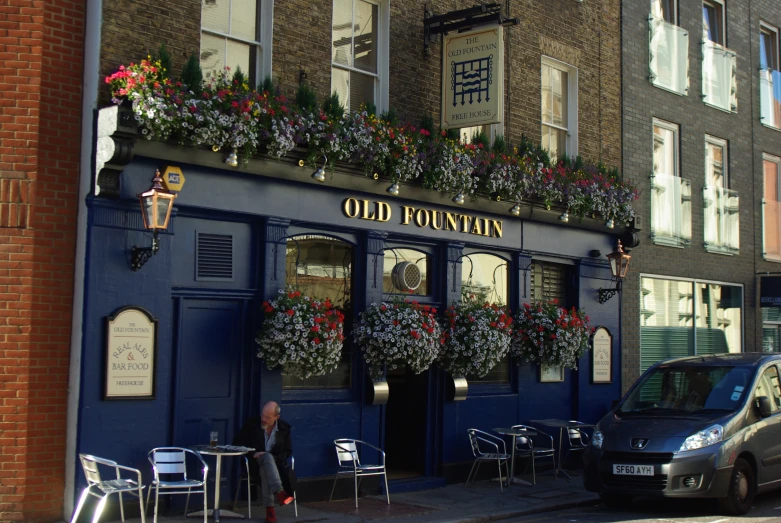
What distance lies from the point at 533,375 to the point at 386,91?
517 cm

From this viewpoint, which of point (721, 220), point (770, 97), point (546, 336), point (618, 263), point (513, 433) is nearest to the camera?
point (513, 433)

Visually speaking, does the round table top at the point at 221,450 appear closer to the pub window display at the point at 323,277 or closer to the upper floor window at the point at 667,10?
the pub window display at the point at 323,277

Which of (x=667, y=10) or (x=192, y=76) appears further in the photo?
(x=667, y=10)

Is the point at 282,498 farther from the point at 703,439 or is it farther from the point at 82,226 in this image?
the point at 703,439

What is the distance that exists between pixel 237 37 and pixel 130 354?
13.4 feet

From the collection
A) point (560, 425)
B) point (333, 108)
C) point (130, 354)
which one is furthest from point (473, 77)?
point (130, 354)

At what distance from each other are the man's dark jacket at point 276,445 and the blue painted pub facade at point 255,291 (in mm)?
522

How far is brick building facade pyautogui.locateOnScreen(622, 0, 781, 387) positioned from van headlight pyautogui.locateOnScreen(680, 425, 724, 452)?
6144 mm

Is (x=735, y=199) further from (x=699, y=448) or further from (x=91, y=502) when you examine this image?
(x=91, y=502)

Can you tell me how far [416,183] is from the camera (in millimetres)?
12469

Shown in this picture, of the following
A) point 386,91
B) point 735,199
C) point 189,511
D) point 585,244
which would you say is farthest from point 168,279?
point 735,199

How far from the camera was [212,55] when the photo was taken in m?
10.8

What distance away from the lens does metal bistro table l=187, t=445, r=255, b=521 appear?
920cm

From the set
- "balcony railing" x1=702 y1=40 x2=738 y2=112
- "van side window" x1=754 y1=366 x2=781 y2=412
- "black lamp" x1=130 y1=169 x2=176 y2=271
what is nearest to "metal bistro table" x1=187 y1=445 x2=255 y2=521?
"black lamp" x1=130 y1=169 x2=176 y2=271
